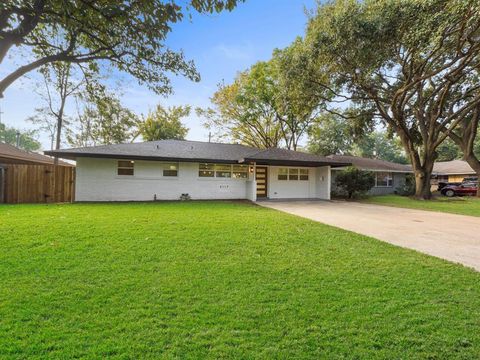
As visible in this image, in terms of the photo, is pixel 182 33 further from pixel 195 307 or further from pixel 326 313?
pixel 326 313

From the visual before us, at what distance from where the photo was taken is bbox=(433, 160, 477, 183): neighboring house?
82.9ft

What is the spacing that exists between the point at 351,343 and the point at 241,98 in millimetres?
23056

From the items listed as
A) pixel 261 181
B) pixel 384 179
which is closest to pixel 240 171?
pixel 261 181

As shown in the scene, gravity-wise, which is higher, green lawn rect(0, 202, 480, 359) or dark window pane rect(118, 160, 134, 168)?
dark window pane rect(118, 160, 134, 168)

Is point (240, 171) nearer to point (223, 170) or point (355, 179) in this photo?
point (223, 170)

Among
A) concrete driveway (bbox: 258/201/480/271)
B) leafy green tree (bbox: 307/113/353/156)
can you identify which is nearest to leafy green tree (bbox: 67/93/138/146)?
concrete driveway (bbox: 258/201/480/271)

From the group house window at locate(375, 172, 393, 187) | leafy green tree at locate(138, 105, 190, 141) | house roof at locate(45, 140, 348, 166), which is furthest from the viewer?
leafy green tree at locate(138, 105, 190, 141)

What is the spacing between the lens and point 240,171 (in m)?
14.8

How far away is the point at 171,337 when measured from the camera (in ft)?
7.03

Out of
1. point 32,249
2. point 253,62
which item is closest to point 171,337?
point 32,249

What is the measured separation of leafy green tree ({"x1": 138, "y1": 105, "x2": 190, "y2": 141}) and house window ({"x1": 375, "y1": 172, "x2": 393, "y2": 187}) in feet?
69.0

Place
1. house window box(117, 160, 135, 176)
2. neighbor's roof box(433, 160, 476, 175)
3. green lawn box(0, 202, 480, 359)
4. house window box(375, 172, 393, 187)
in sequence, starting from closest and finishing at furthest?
green lawn box(0, 202, 480, 359) → house window box(117, 160, 135, 176) → house window box(375, 172, 393, 187) → neighbor's roof box(433, 160, 476, 175)

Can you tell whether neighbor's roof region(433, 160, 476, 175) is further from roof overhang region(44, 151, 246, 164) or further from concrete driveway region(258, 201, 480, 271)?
roof overhang region(44, 151, 246, 164)

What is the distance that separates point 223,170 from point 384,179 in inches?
599
